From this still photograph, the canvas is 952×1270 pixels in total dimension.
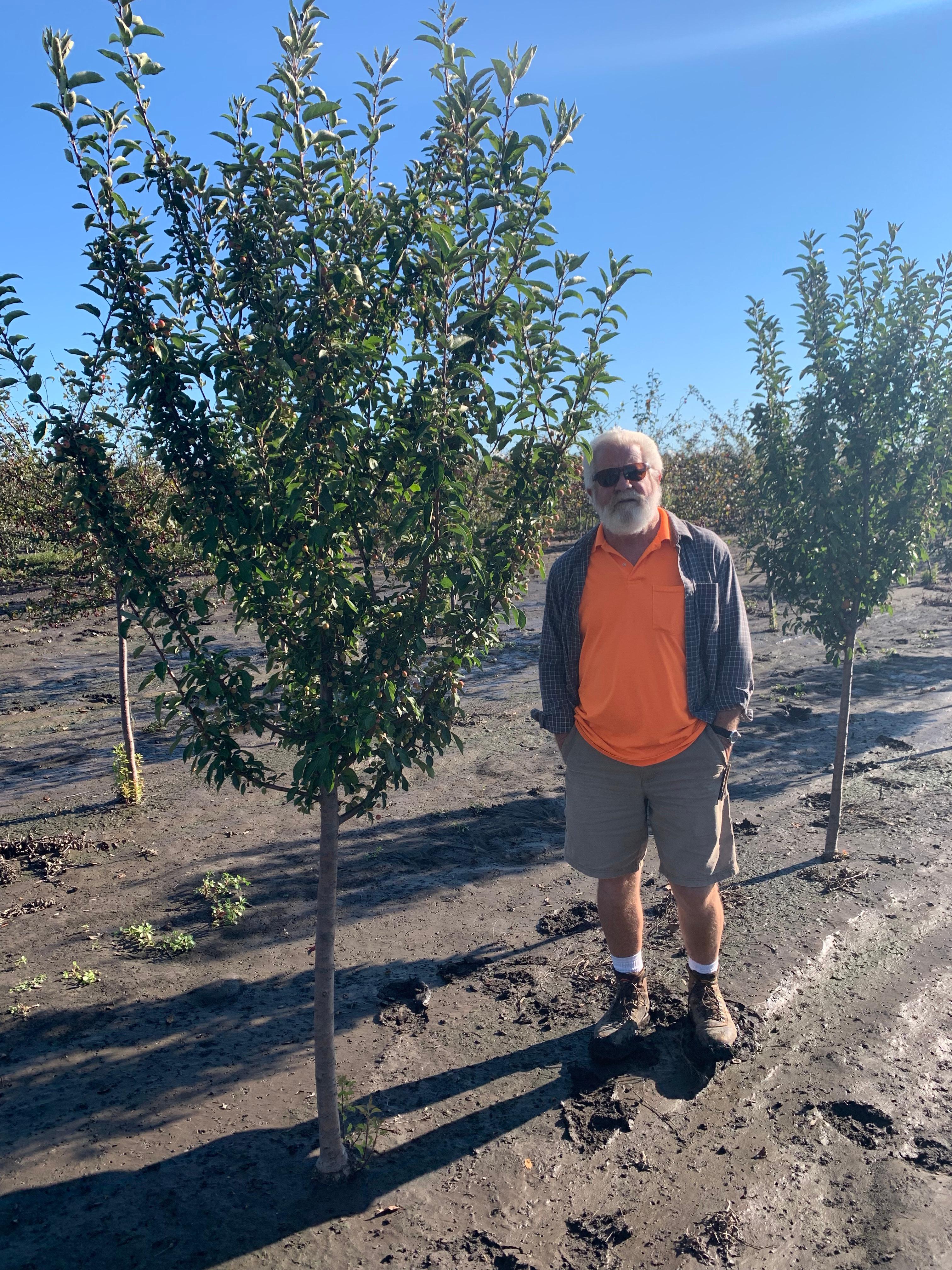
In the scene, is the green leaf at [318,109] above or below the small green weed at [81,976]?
above

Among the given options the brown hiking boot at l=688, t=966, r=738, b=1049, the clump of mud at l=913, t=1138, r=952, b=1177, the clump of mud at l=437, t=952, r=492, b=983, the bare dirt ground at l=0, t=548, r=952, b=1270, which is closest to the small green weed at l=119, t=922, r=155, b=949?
the bare dirt ground at l=0, t=548, r=952, b=1270

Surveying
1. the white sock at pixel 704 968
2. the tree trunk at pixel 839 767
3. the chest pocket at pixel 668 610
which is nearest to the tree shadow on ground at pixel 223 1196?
the white sock at pixel 704 968

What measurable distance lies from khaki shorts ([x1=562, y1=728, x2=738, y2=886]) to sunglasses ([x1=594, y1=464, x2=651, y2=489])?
1010 mm

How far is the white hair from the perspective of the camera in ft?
10.6

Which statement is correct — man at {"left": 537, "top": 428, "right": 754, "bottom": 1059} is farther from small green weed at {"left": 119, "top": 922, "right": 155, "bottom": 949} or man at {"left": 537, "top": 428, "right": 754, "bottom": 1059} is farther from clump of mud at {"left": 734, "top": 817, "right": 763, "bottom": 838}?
clump of mud at {"left": 734, "top": 817, "right": 763, "bottom": 838}

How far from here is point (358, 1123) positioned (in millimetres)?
3080

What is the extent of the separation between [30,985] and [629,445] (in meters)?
3.74

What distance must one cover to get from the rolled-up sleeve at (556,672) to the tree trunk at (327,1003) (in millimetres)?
979

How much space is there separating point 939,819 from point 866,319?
3.47 metres

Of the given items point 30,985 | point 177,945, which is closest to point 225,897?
point 177,945

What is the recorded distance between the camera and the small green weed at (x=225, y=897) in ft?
15.3

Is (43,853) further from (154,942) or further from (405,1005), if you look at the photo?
(405,1005)

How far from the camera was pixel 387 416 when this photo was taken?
260cm

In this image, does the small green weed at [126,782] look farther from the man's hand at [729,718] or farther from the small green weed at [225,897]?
the man's hand at [729,718]
